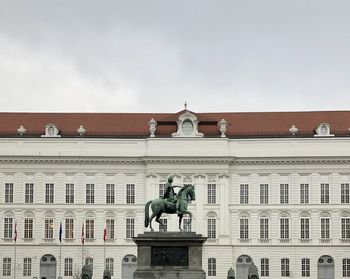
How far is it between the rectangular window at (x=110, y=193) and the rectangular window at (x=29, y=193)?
6185 millimetres

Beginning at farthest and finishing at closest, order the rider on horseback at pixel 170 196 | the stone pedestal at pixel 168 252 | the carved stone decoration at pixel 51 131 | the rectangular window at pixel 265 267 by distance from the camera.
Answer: the carved stone decoration at pixel 51 131 → the rectangular window at pixel 265 267 → the rider on horseback at pixel 170 196 → the stone pedestal at pixel 168 252

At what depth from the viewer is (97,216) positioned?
3425 inches

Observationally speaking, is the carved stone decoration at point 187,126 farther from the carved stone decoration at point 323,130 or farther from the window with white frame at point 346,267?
the window with white frame at point 346,267

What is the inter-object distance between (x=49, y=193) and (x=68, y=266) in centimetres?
621

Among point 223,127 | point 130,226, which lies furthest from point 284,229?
point 130,226

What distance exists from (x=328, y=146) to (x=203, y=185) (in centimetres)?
1074

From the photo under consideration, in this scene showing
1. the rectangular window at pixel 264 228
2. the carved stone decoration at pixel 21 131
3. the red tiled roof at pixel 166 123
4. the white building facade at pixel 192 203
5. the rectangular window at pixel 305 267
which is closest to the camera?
the rectangular window at pixel 305 267

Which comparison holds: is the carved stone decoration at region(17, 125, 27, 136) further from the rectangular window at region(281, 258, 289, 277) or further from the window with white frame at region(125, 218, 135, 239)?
the rectangular window at region(281, 258, 289, 277)

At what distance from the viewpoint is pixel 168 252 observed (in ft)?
148

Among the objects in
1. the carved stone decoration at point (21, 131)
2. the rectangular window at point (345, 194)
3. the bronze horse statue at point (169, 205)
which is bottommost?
the bronze horse statue at point (169, 205)

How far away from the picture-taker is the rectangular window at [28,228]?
86875mm

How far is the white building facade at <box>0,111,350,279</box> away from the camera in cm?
8625

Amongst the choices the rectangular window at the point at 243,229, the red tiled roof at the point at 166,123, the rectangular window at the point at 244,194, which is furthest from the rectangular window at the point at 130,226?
the rectangular window at the point at 244,194

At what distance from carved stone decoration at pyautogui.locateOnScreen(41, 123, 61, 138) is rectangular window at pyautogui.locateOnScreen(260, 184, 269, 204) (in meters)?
17.4
